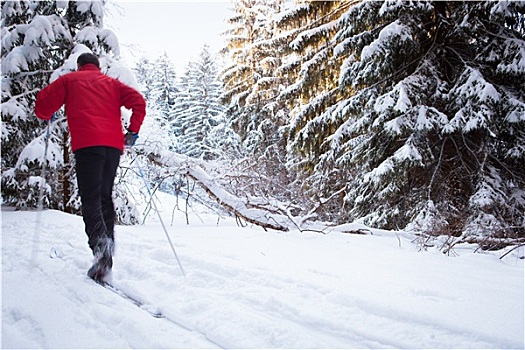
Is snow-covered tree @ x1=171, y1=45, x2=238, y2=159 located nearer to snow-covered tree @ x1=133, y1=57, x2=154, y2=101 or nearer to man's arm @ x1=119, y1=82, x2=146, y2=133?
snow-covered tree @ x1=133, y1=57, x2=154, y2=101

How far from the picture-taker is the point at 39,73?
7.22 metres

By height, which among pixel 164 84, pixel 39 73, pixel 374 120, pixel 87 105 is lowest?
pixel 87 105

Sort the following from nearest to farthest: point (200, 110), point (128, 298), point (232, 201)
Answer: point (128, 298) → point (232, 201) → point (200, 110)

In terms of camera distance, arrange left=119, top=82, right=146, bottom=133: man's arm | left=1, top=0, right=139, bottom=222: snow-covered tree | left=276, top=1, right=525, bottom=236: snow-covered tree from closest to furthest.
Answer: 1. left=119, top=82, right=146, bottom=133: man's arm
2. left=276, top=1, right=525, bottom=236: snow-covered tree
3. left=1, top=0, right=139, bottom=222: snow-covered tree

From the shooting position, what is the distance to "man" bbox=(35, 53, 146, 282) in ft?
9.00

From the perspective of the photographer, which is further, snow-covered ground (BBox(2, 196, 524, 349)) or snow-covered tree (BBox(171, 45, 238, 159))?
snow-covered tree (BBox(171, 45, 238, 159))

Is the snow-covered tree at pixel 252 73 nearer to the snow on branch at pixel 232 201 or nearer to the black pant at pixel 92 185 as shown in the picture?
the snow on branch at pixel 232 201

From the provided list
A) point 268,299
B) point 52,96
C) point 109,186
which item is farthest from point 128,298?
point 52,96

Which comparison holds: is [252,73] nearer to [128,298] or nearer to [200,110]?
[200,110]

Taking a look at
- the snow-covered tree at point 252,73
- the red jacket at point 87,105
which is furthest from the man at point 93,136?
the snow-covered tree at point 252,73

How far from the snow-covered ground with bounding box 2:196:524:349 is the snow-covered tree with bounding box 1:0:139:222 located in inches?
161

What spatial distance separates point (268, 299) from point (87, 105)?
2205 mm

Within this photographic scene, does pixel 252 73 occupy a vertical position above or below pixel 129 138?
above

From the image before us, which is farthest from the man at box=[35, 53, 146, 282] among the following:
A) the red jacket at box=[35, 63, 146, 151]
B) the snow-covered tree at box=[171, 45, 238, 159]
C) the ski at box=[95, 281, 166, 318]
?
the snow-covered tree at box=[171, 45, 238, 159]
